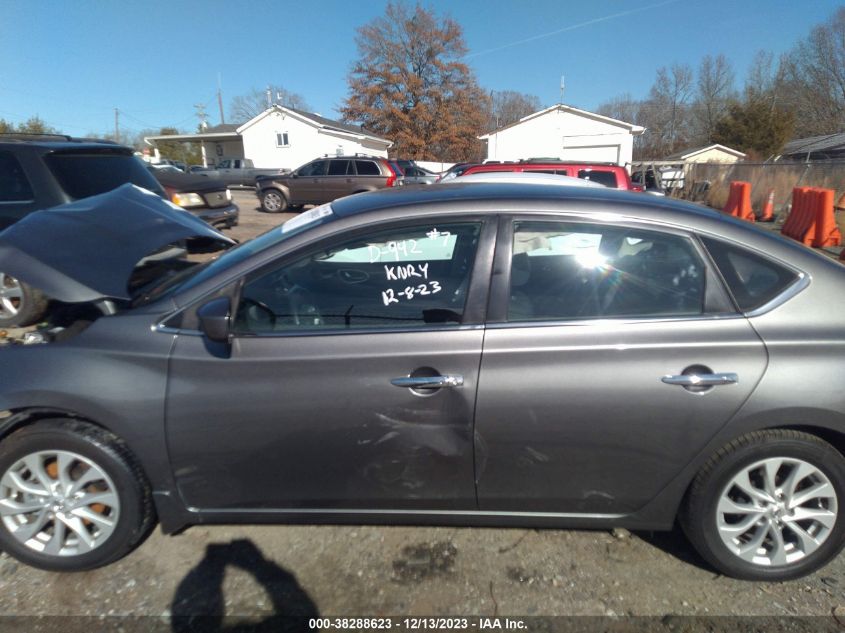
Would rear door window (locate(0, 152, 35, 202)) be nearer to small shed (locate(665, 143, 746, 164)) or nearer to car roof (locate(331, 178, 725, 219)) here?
car roof (locate(331, 178, 725, 219))

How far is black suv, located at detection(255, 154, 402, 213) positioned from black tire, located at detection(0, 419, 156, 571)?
1438 centimetres

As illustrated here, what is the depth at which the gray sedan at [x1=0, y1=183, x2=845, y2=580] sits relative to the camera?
6.78ft

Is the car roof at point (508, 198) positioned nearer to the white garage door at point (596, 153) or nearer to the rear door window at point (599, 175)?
the rear door window at point (599, 175)

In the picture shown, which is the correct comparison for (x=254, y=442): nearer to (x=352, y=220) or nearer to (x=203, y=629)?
(x=203, y=629)

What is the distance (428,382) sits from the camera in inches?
81.4

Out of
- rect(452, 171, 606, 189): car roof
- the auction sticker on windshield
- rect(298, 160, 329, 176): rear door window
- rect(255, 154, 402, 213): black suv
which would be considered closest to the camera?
the auction sticker on windshield

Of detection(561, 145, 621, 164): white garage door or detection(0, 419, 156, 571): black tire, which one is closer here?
detection(0, 419, 156, 571): black tire

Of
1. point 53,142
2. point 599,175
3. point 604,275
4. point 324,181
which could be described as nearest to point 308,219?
point 604,275

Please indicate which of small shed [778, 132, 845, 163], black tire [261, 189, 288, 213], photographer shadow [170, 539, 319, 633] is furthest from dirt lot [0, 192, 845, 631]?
small shed [778, 132, 845, 163]

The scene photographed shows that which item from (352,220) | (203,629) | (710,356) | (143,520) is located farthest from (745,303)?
(143,520)

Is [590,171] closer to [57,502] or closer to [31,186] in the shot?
[31,186]

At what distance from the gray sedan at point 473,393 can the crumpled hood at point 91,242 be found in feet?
0.12

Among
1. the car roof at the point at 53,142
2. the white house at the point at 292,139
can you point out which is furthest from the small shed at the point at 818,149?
the car roof at the point at 53,142

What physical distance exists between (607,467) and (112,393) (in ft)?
6.85
